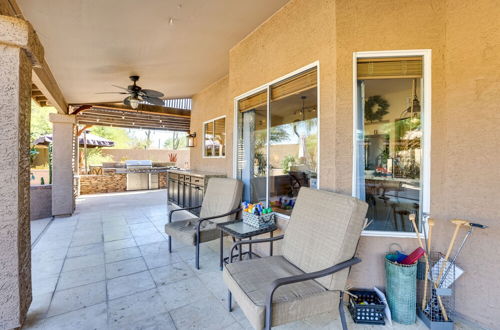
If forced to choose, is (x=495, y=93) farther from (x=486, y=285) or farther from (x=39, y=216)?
(x=39, y=216)

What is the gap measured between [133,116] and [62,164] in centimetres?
351

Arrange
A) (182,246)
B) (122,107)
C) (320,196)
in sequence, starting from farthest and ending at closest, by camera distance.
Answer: (122,107), (182,246), (320,196)

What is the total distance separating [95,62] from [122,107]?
3336mm

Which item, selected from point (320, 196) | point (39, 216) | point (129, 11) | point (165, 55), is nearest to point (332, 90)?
point (320, 196)

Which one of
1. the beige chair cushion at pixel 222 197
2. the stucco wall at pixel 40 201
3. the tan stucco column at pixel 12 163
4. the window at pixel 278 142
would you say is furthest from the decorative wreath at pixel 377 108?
the stucco wall at pixel 40 201

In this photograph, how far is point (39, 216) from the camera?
17.6 ft

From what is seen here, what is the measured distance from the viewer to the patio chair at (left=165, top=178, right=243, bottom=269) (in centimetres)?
299

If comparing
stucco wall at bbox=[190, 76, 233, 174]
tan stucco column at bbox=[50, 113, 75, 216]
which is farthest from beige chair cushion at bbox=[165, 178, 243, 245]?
tan stucco column at bbox=[50, 113, 75, 216]

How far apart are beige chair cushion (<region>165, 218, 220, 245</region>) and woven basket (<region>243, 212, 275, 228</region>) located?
1.80 ft

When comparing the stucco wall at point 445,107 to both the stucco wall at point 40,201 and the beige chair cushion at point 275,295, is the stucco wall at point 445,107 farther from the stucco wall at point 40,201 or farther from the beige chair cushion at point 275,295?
the stucco wall at point 40,201

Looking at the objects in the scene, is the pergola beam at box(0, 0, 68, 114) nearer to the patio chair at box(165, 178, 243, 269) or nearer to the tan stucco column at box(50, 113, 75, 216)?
the tan stucco column at box(50, 113, 75, 216)

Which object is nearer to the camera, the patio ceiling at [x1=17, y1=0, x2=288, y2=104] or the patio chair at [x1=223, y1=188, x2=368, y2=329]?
the patio chair at [x1=223, y1=188, x2=368, y2=329]

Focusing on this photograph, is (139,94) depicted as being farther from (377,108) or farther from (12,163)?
(377,108)

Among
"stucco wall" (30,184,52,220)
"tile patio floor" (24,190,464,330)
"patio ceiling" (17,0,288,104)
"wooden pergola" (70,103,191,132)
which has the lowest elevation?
"tile patio floor" (24,190,464,330)
